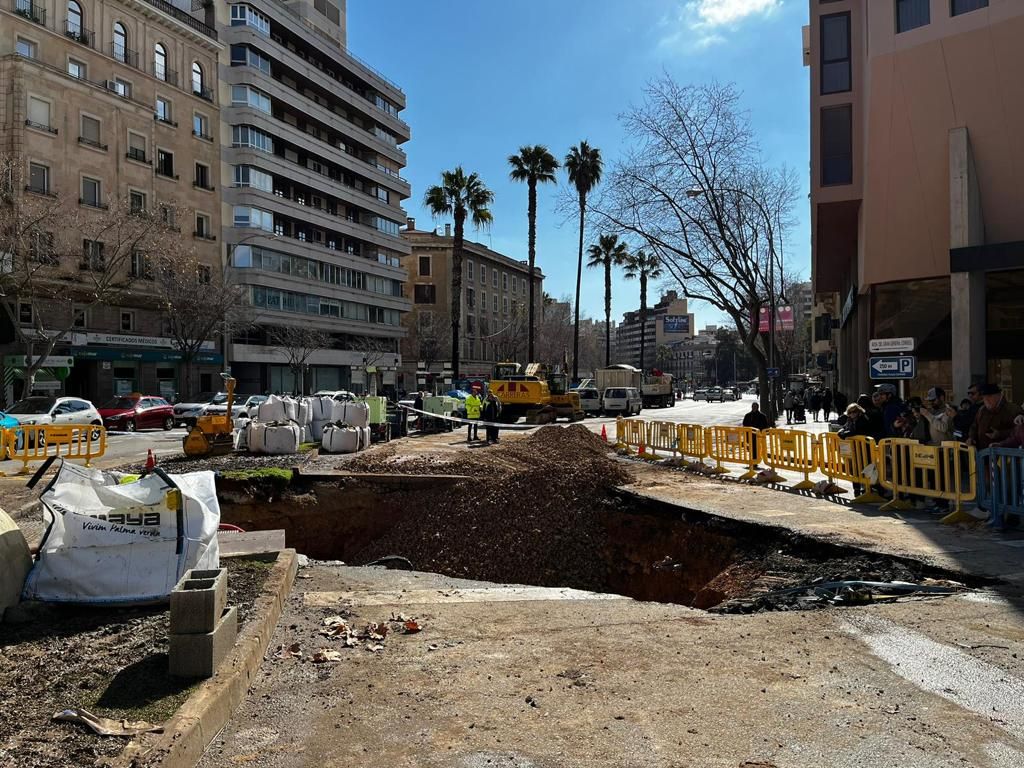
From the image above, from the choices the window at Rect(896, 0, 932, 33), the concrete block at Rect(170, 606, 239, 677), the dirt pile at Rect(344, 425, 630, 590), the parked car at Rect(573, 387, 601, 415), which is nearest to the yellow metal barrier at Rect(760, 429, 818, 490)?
the dirt pile at Rect(344, 425, 630, 590)

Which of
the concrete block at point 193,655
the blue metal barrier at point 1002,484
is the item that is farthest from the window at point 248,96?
the concrete block at point 193,655

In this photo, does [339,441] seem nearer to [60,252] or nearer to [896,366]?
[896,366]

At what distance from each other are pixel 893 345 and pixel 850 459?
3201 mm

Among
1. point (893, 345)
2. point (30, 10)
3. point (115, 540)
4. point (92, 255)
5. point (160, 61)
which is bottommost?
point (115, 540)

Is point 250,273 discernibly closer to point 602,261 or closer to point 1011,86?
point 602,261

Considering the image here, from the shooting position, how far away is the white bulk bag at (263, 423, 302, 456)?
58.4 feet

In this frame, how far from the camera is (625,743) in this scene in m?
3.80

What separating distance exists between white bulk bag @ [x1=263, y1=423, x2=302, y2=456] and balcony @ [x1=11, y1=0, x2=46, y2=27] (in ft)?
98.6

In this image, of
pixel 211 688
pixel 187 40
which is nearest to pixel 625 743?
pixel 211 688

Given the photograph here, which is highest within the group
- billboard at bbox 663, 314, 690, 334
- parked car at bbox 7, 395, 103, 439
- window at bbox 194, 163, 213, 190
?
window at bbox 194, 163, 213, 190

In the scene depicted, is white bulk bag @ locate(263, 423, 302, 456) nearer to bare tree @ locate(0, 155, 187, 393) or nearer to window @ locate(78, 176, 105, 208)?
bare tree @ locate(0, 155, 187, 393)

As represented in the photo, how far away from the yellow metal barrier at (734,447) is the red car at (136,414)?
74.7 feet

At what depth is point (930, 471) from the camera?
1041 centimetres

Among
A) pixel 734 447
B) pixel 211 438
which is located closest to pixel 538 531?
pixel 734 447
